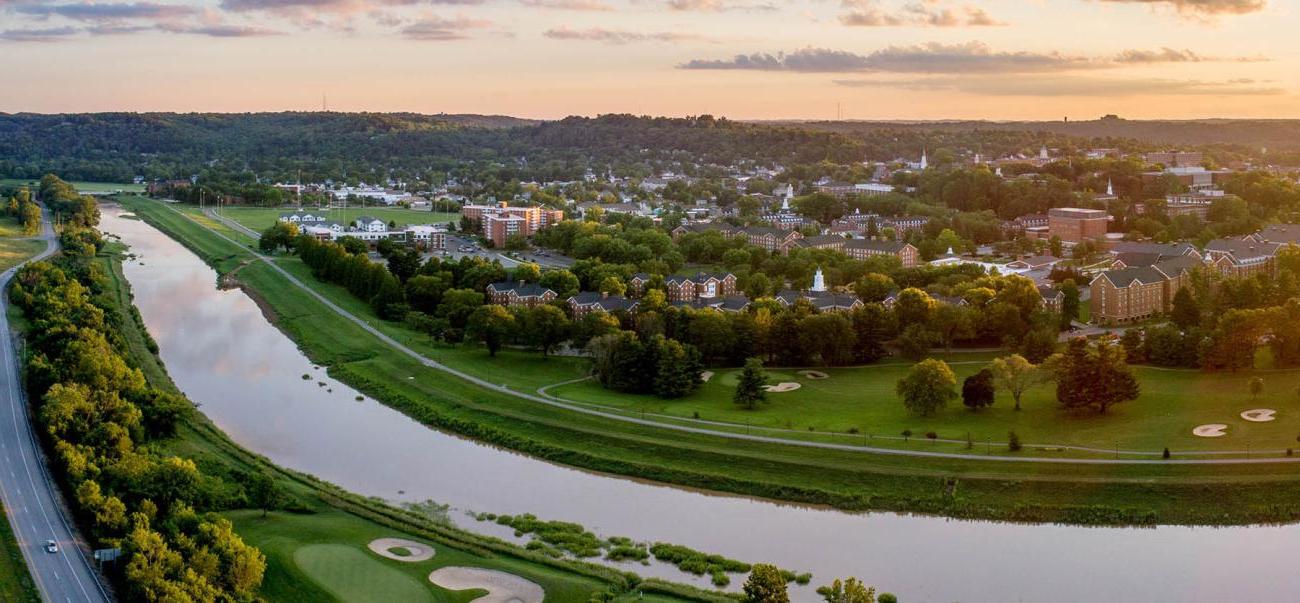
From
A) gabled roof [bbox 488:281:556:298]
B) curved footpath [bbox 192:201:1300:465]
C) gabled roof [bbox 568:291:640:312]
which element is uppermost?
gabled roof [bbox 568:291:640:312]

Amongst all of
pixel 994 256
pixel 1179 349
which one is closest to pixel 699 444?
pixel 1179 349

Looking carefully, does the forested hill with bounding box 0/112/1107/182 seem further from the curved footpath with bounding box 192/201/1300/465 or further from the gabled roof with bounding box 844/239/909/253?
the curved footpath with bounding box 192/201/1300/465

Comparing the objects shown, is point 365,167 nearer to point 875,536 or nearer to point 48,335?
point 48,335

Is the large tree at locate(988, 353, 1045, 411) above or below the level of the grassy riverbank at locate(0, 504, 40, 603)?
above

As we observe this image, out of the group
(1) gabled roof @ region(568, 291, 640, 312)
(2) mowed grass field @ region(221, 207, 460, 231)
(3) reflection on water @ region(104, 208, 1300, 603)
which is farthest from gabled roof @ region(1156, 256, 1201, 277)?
(2) mowed grass field @ region(221, 207, 460, 231)

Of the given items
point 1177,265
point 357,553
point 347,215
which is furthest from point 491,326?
point 347,215

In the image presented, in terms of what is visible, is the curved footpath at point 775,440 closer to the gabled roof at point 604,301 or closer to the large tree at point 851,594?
the gabled roof at point 604,301
